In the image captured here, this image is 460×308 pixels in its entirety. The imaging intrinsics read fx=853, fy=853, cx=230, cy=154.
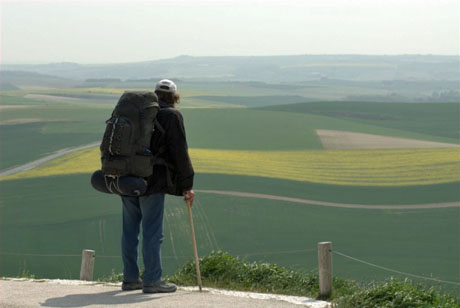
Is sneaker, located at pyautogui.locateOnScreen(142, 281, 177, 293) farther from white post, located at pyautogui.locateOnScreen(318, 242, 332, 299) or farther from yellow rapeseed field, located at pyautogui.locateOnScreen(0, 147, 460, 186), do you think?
yellow rapeseed field, located at pyautogui.locateOnScreen(0, 147, 460, 186)

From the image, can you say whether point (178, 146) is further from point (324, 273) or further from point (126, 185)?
point (324, 273)

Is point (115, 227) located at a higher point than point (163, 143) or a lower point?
lower

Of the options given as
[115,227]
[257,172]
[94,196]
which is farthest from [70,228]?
[257,172]

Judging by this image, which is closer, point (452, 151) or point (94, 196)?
point (94, 196)

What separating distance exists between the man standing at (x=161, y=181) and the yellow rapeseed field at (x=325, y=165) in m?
28.2

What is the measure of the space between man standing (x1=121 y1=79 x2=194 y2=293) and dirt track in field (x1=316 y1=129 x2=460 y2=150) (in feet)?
132

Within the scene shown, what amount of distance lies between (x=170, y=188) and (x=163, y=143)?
0.43 metres

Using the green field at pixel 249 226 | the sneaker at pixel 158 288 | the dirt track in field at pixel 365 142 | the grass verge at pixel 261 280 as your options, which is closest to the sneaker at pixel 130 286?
the sneaker at pixel 158 288

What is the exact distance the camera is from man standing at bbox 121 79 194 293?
8.03 m

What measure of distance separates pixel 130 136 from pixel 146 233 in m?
1.05

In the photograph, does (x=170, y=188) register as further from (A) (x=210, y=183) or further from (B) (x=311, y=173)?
(B) (x=311, y=173)

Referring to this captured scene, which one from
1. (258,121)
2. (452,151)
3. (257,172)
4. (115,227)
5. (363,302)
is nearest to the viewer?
(363,302)

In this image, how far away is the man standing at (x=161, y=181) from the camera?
8.03 meters

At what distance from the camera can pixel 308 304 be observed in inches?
313
